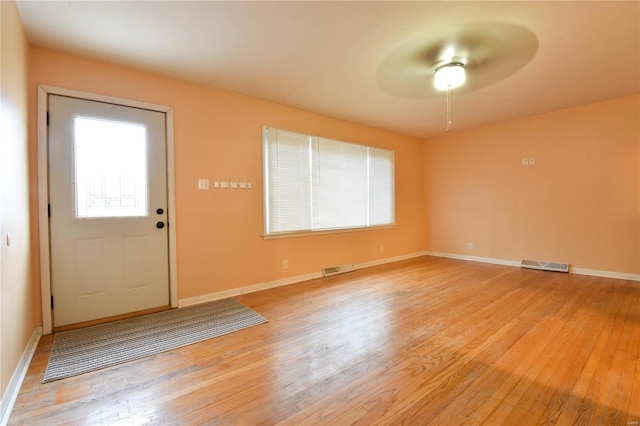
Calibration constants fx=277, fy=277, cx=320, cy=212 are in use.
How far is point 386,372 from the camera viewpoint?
1910mm

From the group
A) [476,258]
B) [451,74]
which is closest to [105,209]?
[451,74]

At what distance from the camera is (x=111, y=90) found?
2.86 metres

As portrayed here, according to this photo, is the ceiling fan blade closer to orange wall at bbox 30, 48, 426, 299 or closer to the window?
the window

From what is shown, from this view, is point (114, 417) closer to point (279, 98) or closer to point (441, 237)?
point (279, 98)

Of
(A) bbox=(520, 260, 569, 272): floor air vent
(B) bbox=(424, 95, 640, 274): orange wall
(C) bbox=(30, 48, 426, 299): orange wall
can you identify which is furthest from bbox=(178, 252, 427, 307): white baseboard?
(A) bbox=(520, 260, 569, 272): floor air vent

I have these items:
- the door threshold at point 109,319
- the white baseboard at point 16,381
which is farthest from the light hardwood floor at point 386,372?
the door threshold at point 109,319

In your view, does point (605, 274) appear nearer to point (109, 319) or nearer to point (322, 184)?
point (322, 184)

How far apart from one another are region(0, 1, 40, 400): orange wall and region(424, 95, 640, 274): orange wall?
6.39 m

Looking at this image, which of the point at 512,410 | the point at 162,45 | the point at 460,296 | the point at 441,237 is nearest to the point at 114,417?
the point at 512,410

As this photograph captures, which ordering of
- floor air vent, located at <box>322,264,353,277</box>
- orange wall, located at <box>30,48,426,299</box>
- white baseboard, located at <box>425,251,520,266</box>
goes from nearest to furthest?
1. orange wall, located at <box>30,48,426,299</box>
2. floor air vent, located at <box>322,264,353,277</box>
3. white baseboard, located at <box>425,251,520,266</box>

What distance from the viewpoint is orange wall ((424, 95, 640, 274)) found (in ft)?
13.3

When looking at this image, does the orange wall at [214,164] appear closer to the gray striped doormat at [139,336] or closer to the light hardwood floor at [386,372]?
the gray striped doormat at [139,336]

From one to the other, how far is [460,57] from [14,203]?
13.1 feet

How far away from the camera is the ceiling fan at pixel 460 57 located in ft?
8.03
